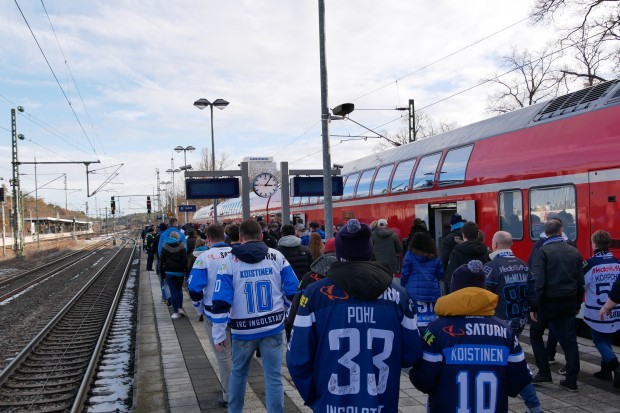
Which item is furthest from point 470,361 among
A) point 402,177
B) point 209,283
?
point 402,177

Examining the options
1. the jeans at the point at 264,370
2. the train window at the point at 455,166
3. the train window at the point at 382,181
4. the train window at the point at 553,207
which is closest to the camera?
the jeans at the point at 264,370

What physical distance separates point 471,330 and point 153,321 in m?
9.22

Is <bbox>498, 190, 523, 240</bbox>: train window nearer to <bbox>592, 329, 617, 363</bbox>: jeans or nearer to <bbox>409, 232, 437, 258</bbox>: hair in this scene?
<bbox>592, 329, 617, 363</bbox>: jeans

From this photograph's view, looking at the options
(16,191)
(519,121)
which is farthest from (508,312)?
(16,191)

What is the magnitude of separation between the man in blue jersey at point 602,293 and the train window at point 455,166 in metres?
5.79

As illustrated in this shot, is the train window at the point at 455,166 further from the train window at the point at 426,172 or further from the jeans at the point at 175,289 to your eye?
the jeans at the point at 175,289

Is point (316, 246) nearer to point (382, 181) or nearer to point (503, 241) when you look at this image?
point (503, 241)

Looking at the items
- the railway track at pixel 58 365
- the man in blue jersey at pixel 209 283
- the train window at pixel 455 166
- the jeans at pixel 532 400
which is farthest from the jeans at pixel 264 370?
the train window at pixel 455 166

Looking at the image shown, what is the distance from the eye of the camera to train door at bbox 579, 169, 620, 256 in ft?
25.5

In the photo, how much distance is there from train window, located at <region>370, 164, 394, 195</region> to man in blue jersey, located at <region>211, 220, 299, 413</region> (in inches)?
435

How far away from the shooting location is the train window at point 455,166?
39.1 feet

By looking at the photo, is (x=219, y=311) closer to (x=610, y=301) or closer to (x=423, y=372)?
(x=423, y=372)

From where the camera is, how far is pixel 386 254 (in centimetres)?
926

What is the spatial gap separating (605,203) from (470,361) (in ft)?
19.9
